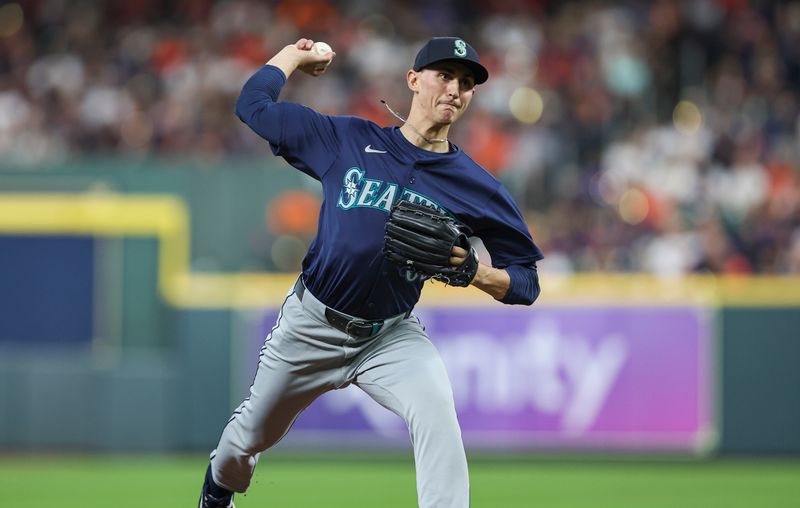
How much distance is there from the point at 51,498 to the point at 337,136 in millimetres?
4668

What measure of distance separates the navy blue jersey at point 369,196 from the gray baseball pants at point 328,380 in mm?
141

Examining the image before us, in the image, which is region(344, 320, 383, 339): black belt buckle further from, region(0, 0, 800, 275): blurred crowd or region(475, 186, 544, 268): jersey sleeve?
region(0, 0, 800, 275): blurred crowd

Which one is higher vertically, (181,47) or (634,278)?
(181,47)

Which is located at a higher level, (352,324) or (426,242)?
(426,242)

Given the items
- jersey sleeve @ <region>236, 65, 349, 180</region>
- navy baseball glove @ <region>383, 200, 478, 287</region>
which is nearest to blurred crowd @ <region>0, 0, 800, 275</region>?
jersey sleeve @ <region>236, 65, 349, 180</region>

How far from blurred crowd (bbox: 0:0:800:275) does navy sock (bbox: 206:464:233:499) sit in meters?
7.27

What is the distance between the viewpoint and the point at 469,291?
12.3m

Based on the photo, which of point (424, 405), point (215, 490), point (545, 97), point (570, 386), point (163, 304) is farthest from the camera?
point (545, 97)

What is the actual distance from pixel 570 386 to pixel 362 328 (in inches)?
272

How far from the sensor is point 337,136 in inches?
212

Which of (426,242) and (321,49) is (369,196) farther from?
(321,49)

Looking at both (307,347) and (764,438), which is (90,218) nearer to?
(764,438)

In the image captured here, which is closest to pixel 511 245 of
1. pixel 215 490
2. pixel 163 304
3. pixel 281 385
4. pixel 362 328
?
pixel 362 328

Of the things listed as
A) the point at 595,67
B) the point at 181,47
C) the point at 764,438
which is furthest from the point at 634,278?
the point at 181,47
